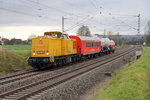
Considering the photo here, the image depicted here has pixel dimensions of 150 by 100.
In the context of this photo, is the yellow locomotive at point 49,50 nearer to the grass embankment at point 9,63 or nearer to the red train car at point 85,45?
the grass embankment at point 9,63

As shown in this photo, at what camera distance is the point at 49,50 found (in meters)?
18.6

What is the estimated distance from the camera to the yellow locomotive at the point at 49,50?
18469mm

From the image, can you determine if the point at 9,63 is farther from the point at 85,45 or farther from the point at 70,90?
the point at 85,45

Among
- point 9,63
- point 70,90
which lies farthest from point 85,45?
point 70,90

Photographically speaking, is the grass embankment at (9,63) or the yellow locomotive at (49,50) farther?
the yellow locomotive at (49,50)

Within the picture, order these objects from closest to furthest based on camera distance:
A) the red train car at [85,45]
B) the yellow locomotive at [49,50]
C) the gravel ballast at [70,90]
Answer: the gravel ballast at [70,90] → the yellow locomotive at [49,50] → the red train car at [85,45]

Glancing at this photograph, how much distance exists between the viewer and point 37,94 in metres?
10.0

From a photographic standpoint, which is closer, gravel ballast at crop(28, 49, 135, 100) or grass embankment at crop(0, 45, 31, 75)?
gravel ballast at crop(28, 49, 135, 100)

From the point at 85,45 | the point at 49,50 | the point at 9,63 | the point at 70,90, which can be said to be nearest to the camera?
the point at 70,90

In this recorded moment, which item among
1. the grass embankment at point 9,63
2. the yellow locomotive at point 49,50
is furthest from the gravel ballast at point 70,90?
the grass embankment at point 9,63

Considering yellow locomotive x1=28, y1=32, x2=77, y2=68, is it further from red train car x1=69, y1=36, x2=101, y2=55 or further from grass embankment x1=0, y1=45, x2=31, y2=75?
red train car x1=69, y1=36, x2=101, y2=55

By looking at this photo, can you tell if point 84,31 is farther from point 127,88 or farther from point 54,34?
point 127,88

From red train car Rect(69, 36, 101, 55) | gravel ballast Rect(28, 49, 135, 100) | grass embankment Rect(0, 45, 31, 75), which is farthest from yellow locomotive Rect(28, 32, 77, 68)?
gravel ballast Rect(28, 49, 135, 100)

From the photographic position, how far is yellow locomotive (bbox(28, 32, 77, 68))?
1847 cm
